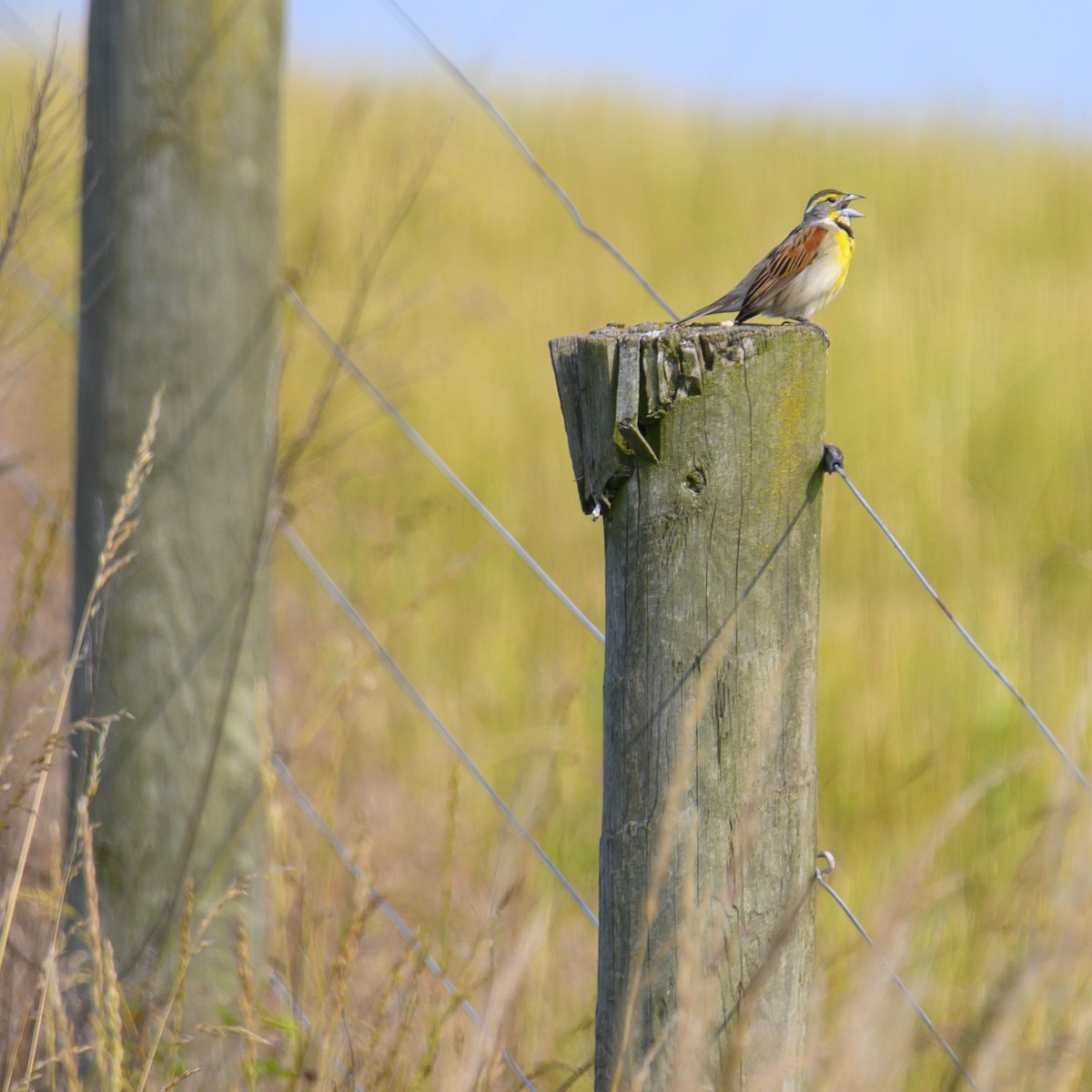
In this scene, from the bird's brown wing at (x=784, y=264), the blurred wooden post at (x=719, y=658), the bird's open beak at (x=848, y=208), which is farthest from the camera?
the bird's brown wing at (x=784, y=264)

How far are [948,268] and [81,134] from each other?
19.7ft

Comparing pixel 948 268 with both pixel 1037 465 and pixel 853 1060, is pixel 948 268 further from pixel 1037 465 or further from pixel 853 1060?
pixel 853 1060

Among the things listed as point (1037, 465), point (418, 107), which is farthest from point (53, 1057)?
point (418, 107)

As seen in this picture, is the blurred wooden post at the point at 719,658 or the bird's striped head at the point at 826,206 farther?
the bird's striped head at the point at 826,206

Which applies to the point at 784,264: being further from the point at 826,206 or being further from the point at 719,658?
the point at 719,658

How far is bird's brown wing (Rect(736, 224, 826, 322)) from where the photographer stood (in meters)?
2.99

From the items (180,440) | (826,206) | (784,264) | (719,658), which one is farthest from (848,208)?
(719,658)

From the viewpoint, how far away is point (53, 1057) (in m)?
1.43

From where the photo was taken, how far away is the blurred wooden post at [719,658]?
4.66 feet

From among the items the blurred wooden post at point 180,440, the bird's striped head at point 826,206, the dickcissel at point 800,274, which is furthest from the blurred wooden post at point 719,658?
the bird's striped head at point 826,206

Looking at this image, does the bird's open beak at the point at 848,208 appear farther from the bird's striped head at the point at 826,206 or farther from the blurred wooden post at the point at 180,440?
the blurred wooden post at the point at 180,440

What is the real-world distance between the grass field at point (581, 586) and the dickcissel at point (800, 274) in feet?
2.68

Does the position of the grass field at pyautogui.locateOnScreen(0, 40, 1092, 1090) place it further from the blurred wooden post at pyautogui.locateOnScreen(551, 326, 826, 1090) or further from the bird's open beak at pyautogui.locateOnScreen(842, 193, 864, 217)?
the bird's open beak at pyautogui.locateOnScreen(842, 193, 864, 217)

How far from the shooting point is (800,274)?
299 centimetres
